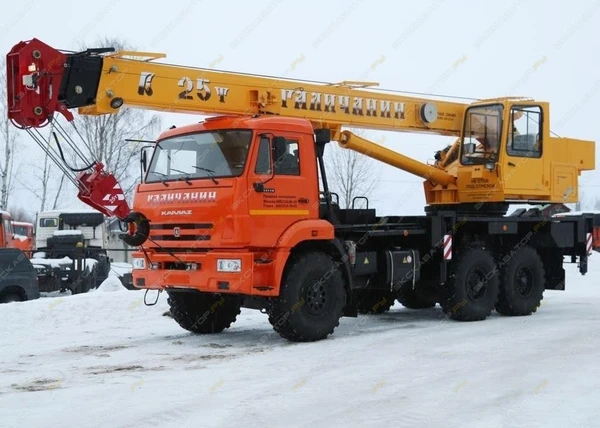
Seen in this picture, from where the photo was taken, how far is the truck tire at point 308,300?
37.1 feet

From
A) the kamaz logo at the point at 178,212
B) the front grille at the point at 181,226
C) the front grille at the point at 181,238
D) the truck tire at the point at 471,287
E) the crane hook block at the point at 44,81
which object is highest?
the crane hook block at the point at 44,81

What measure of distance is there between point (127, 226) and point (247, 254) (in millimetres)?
2111

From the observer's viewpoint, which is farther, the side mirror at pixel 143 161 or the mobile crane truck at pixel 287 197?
the side mirror at pixel 143 161

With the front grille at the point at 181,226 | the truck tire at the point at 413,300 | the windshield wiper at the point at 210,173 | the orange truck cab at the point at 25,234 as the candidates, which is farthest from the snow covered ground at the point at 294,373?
the orange truck cab at the point at 25,234

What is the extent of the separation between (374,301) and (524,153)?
3812 mm

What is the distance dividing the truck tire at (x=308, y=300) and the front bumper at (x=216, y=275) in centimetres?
37

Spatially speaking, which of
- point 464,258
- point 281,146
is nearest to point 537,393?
point 281,146

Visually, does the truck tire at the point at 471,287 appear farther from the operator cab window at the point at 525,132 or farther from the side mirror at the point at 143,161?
the side mirror at the point at 143,161

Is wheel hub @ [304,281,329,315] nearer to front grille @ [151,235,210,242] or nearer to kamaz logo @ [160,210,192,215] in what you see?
front grille @ [151,235,210,242]

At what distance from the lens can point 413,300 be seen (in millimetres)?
16266

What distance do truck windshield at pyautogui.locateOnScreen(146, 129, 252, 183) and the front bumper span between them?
3.57 feet

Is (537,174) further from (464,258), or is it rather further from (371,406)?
(371,406)

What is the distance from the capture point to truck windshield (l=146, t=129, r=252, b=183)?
1127cm

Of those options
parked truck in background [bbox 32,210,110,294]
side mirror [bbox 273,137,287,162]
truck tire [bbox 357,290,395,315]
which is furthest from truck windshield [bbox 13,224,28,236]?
side mirror [bbox 273,137,287,162]
